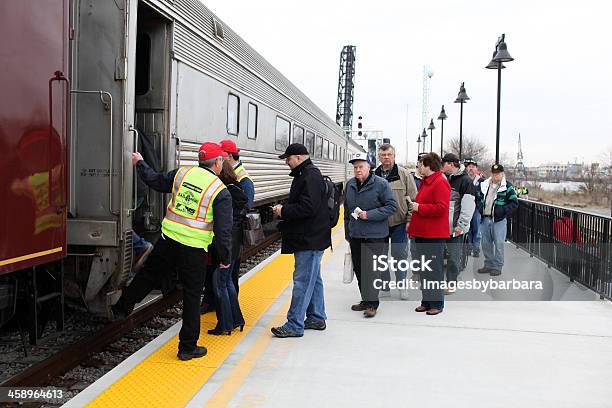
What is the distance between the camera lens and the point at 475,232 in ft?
28.3

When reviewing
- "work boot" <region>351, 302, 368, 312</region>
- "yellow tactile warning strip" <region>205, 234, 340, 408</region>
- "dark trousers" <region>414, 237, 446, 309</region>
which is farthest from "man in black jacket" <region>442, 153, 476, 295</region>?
"yellow tactile warning strip" <region>205, 234, 340, 408</region>

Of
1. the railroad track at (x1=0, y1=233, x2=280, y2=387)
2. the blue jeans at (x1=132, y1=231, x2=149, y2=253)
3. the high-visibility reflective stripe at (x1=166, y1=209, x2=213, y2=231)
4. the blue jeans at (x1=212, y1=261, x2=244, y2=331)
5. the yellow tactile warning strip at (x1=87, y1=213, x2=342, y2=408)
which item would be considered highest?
the high-visibility reflective stripe at (x1=166, y1=209, x2=213, y2=231)

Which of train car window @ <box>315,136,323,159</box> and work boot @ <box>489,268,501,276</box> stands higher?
train car window @ <box>315,136,323,159</box>

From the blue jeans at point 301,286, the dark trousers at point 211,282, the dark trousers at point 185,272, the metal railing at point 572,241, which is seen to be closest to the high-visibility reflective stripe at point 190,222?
the dark trousers at point 185,272

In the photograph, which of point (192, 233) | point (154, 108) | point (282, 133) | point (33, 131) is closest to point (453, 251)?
point (192, 233)

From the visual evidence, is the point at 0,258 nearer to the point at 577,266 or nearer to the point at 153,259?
the point at 153,259

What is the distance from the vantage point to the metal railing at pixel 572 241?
22.3 ft

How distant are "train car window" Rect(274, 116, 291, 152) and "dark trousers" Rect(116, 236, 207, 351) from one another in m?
6.52

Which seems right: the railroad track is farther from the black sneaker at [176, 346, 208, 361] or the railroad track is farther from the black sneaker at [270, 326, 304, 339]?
the black sneaker at [270, 326, 304, 339]

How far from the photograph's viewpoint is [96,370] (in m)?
4.71

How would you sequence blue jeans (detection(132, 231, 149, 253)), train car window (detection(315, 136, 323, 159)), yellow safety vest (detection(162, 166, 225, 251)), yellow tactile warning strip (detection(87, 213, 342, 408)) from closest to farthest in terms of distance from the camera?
yellow tactile warning strip (detection(87, 213, 342, 408)), yellow safety vest (detection(162, 166, 225, 251)), blue jeans (detection(132, 231, 149, 253)), train car window (detection(315, 136, 323, 159))

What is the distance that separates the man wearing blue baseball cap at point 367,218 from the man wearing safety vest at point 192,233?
1.67m

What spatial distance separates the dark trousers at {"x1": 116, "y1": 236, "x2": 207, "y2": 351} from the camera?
441cm

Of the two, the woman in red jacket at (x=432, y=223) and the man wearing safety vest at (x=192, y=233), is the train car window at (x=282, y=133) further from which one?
the man wearing safety vest at (x=192, y=233)
